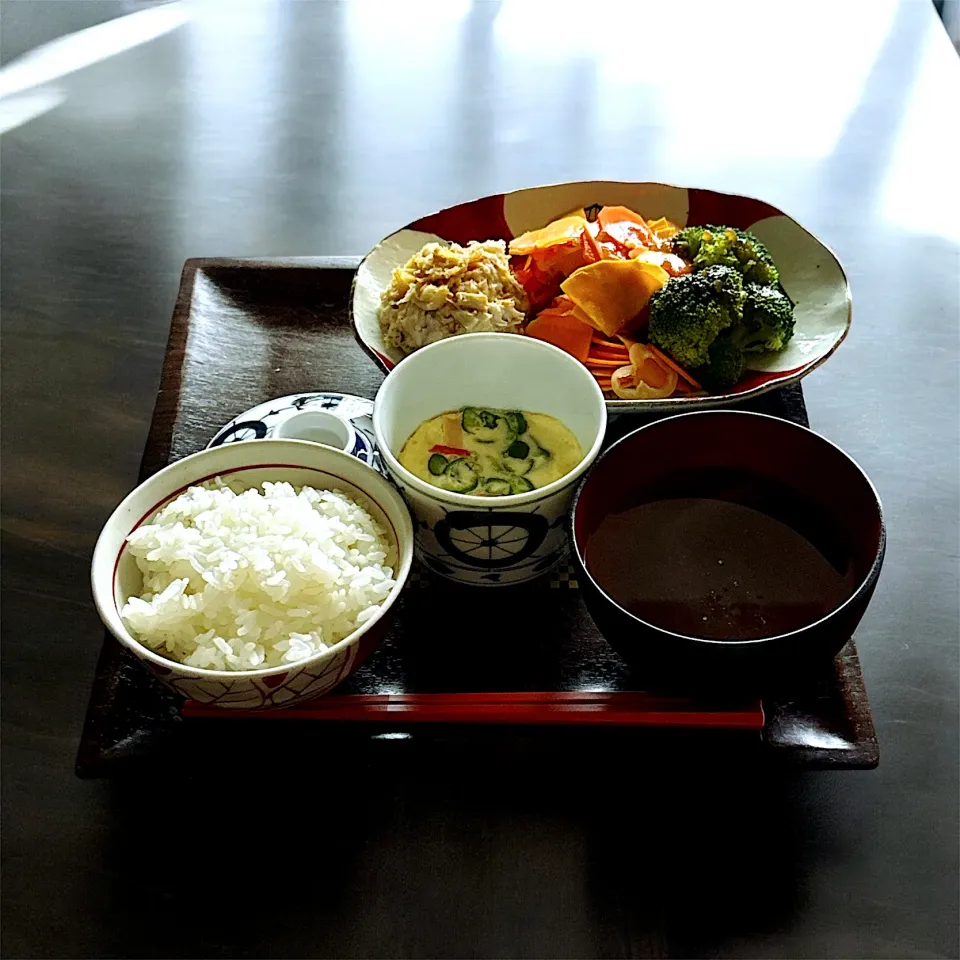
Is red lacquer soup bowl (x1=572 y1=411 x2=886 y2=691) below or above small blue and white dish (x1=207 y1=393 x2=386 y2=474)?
above

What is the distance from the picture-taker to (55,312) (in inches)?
75.6

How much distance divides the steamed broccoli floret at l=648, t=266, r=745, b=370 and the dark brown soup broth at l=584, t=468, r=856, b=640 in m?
0.28

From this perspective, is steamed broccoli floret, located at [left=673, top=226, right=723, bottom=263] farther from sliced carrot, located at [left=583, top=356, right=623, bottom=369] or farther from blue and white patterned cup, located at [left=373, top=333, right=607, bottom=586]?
blue and white patterned cup, located at [left=373, top=333, right=607, bottom=586]

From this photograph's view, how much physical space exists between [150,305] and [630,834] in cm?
134

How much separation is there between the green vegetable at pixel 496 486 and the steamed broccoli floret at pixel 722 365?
1.35 feet

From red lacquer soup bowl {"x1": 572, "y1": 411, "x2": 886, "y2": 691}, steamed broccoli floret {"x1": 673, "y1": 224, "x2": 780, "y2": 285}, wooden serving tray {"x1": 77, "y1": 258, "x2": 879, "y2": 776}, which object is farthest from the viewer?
Answer: steamed broccoli floret {"x1": 673, "y1": 224, "x2": 780, "y2": 285}

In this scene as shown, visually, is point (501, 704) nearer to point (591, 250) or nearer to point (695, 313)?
point (695, 313)

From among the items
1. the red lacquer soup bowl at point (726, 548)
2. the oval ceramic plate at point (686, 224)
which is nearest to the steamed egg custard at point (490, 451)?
the red lacquer soup bowl at point (726, 548)

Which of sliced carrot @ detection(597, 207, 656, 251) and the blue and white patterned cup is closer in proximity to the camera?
the blue and white patterned cup

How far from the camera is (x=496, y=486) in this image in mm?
1249

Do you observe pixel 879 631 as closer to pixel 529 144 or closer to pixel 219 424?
pixel 219 424

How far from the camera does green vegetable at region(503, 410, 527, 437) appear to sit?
1334 mm

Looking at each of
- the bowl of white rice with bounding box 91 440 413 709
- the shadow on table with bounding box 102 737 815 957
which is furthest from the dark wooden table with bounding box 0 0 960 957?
the bowl of white rice with bounding box 91 440 413 709

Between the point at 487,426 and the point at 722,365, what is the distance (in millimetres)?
387
